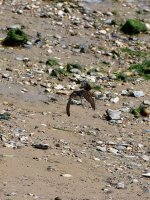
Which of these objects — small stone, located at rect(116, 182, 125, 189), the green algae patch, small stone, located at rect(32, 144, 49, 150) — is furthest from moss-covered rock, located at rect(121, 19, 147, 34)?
small stone, located at rect(116, 182, 125, 189)

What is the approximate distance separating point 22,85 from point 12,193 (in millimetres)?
3132

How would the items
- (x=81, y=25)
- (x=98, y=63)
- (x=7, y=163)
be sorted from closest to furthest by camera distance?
(x=7, y=163) → (x=98, y=63) → (x=81, y=25)

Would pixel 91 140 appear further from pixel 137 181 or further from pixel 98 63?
pixel 98 63

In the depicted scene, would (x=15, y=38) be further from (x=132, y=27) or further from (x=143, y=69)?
(x=132, y=27)

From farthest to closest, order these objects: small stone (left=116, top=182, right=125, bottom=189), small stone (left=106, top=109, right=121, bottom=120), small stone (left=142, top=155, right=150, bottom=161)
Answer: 1. small stone (left=106, top=109, right=121, bottom=120)
2. small stone (left=142, top=155, right=150, bottom=161)
3. small stone (left=116, top=182, right=125, bottom=189)

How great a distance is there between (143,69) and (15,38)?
1.89 m

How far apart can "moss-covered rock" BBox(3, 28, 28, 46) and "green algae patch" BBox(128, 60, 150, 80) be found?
1.62m

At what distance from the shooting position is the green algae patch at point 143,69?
35.3ft

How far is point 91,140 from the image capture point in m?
8.49

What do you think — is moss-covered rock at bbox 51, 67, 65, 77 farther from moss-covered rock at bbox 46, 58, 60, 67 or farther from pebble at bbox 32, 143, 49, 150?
pebble at bbox 32, 143, 49, 150

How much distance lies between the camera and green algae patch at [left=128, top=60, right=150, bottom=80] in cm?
1076

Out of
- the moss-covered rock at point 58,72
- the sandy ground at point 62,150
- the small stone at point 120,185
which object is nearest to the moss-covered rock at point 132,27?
the sandy ground at point 62,150

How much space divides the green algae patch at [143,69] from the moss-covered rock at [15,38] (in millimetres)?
1620

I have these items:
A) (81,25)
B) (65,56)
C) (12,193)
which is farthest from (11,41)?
(12,193)
